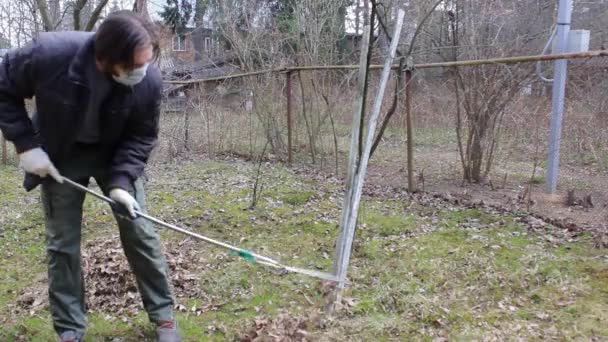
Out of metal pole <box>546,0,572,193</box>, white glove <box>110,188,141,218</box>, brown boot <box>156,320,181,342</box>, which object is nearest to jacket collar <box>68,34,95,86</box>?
white glove <box>110,188,141,218</box>

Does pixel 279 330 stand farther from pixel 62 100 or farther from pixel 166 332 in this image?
pixel 62 100

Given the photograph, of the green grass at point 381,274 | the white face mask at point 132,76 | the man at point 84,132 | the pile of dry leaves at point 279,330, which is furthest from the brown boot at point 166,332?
the white face mask at point 132,76

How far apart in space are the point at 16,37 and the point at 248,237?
1033cm

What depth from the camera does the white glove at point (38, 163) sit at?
93.4 inches

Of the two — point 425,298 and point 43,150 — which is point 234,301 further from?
point 43,150

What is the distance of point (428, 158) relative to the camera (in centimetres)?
788

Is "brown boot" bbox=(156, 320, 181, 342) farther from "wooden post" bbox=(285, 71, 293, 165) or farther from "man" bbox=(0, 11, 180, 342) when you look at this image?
"wooden post" bbox=(285, 71, 293, 165)

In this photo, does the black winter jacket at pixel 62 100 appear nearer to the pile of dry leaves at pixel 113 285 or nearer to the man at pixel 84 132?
the man at pixel 84 132

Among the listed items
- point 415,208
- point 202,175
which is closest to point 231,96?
point 202,175

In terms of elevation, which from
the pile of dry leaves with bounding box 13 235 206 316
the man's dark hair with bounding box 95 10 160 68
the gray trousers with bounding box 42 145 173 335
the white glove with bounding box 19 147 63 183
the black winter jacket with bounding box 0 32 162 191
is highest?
the man's dark hair with bounding box 95 10 160 68

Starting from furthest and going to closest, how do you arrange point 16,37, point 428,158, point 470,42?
point 16,37 → point 428,158 → point 470,42

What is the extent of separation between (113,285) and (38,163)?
4.14ft

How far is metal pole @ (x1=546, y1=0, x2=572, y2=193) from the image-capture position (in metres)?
5.47

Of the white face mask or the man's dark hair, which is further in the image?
the white face mask
